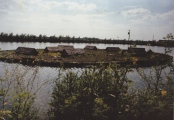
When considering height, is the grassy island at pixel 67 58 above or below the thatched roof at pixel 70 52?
below

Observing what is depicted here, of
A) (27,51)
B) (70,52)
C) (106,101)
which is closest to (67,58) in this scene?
(70,52)

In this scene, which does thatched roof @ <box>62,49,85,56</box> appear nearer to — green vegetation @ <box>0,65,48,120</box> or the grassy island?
the grassy island

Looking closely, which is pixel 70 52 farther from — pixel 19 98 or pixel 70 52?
pixel 19 98

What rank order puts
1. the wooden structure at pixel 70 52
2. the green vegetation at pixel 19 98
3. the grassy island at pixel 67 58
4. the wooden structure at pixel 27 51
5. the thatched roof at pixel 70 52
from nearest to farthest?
the green vegetation at pixel 19 98
the grassy island at pixel 67 58
the wooden structure at pixel 27 51
the wooden structure at pixel 70 52
the thatched roof at pixel 70 52

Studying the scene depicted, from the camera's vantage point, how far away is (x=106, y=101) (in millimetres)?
5723

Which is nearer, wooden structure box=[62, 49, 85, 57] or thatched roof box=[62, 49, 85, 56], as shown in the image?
wooden structure box=[62, 49, 85, 57]

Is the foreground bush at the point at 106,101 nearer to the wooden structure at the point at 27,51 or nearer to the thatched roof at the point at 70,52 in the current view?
the thatched roof at the point at 70,52

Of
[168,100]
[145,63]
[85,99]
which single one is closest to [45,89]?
[85,99]

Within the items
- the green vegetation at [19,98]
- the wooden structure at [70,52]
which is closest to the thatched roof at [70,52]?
the wooden structure at [70,52]

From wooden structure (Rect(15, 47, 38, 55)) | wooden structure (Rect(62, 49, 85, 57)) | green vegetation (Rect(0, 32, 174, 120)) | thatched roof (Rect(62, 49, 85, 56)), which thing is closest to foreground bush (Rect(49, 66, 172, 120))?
green vegetation (Rect(0, 32, 174, 120))

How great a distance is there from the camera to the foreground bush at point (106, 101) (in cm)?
481

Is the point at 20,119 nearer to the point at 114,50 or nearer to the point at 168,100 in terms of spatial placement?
the point at 168,100

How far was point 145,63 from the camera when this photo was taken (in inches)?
1282

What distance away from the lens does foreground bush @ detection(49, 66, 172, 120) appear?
4812mm
